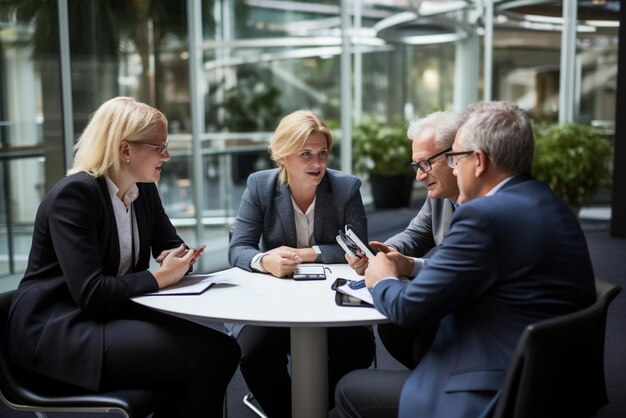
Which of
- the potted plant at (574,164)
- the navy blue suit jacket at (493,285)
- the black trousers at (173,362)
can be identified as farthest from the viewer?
the potted plant at (574,164)

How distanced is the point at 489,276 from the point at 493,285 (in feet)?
0.10

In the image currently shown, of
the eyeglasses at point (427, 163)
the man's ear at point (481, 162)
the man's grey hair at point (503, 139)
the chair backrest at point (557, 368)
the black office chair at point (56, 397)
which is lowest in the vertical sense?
the black office chair at point (56, 397)

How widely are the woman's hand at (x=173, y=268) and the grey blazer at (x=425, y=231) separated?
0.96m

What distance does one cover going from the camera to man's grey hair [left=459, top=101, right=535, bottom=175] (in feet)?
6.31

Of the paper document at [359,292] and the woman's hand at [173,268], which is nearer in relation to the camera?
the paper document at [359,292]

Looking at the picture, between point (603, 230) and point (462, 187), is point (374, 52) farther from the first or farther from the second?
point (462, 187)

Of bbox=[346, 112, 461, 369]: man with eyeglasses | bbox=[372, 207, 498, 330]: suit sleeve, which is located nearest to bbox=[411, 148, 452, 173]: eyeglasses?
bbox=[346, 112, 461, 369]: man with eyeglasses

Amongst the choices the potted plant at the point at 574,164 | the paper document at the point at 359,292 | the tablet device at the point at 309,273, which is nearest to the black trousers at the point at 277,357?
the tablet device at the point at 309,273

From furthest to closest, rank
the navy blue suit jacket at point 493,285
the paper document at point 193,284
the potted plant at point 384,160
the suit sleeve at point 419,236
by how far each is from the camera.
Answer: the potted plant at point 384,160 < the suit sleeve at point 419,236 < the paper document at point 193,284 < the navy blue suit jacket at point 493,285

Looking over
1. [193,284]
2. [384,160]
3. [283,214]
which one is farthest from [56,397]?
[384,160]

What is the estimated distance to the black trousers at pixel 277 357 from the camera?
2930 millimetres

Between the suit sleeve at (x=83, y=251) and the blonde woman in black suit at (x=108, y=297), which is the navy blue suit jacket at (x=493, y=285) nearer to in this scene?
the blonde woman in black suit at (x=108, y=297)

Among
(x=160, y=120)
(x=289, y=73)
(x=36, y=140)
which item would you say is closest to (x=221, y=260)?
(x=36, y=140)

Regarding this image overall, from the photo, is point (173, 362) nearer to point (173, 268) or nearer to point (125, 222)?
point (173, 268)
